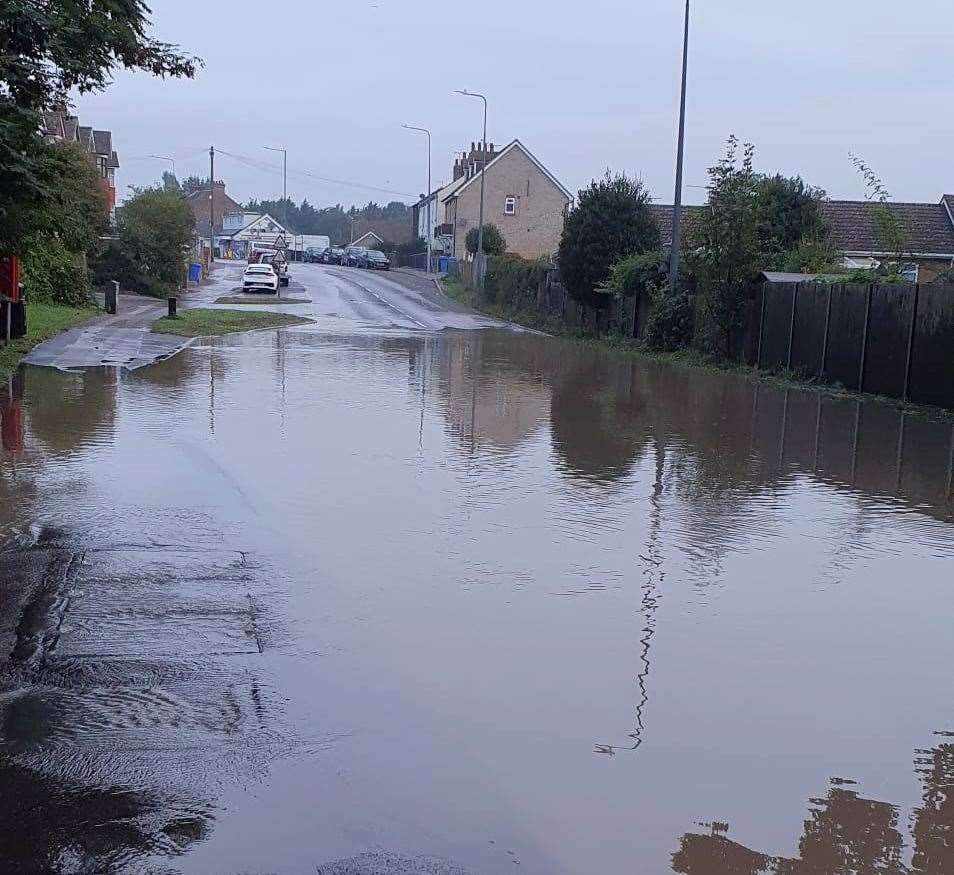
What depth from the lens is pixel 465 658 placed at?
675 cm

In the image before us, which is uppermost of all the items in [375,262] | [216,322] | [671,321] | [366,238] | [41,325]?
[366,238]

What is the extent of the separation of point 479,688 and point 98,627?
233cm

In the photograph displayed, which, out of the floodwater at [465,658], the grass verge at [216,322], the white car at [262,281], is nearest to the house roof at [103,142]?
the white car at [262,281]

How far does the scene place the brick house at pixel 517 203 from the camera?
3322 inches

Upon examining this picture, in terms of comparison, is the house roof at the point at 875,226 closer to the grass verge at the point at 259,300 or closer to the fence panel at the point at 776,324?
the grass verge at the point at 259,300

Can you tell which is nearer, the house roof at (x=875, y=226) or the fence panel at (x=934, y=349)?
the fence panel at (x=934, y=349)

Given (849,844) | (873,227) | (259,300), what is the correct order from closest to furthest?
(849,844) → (873,227) → (259,300)

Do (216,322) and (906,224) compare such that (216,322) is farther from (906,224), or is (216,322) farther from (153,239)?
(906,224)

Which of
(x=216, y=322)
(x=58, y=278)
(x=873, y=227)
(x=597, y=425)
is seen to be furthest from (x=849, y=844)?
(x=873, y=227)

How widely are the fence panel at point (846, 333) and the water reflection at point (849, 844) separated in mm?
19343

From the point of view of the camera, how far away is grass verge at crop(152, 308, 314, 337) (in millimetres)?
33312

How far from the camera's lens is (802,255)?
32.0 metres

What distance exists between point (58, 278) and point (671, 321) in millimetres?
19312

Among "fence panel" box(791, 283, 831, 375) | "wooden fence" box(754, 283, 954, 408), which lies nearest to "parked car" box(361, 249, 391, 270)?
"wooden fence" box(754, 283, 954, 408)
